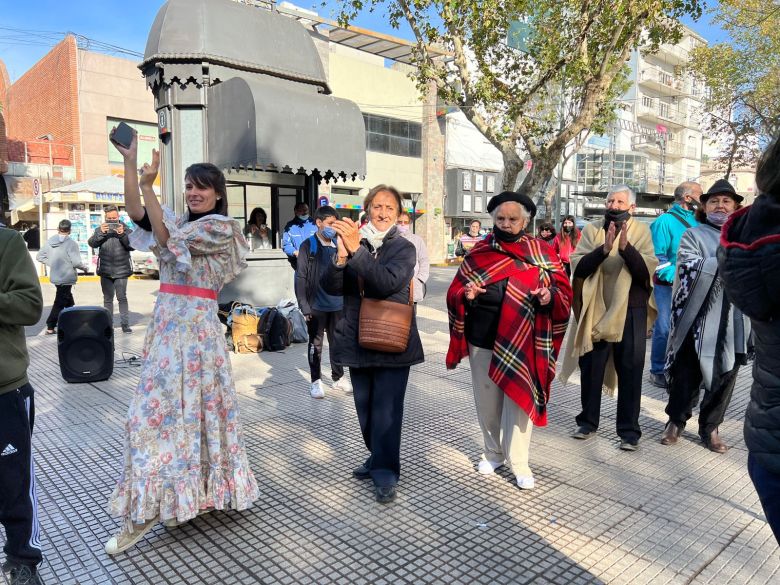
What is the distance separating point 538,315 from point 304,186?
6.89m

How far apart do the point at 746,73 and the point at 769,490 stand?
20214mm

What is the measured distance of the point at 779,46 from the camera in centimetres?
1522

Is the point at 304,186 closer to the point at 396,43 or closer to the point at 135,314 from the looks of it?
the point at 135,314

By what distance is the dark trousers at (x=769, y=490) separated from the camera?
1669 millimetres

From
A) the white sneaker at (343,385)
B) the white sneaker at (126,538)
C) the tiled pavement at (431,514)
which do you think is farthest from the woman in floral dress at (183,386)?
the white sneaker at (343,385)

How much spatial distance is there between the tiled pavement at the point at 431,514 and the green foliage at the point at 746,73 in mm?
14585

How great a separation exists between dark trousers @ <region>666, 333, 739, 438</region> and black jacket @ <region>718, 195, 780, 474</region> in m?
2.81

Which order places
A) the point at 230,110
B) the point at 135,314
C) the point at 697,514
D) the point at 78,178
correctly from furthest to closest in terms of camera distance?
1. the point at 78,178
2. the point at 135,314
3. the point at 230,110
4. the point at 697,514

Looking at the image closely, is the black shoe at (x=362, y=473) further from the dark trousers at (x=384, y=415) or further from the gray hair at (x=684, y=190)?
the gray hair at (x=684, y=190)

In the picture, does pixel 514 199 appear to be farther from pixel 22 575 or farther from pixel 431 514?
pixel 22 575

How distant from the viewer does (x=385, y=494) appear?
349 centimetres

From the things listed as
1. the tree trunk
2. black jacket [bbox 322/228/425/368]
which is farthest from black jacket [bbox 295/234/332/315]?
the tree trunk

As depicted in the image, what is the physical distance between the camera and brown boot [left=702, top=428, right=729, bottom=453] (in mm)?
4317

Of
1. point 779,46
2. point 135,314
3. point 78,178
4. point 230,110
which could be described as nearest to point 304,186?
point 230,110
